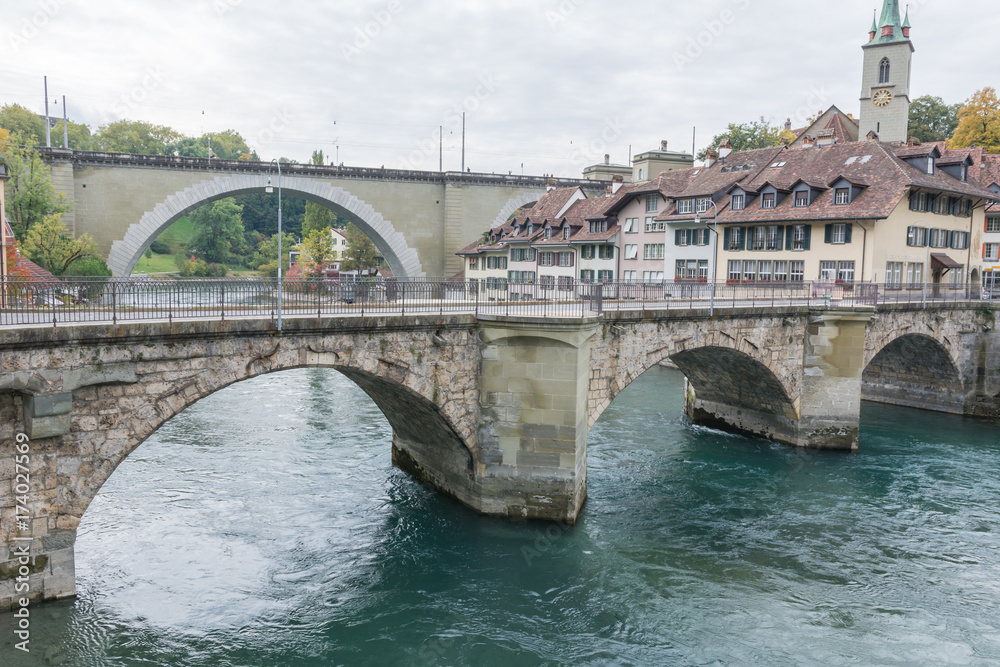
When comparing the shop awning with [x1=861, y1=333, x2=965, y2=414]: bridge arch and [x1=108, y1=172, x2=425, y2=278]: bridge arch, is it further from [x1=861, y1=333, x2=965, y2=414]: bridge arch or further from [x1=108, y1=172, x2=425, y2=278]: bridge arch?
[x1=108, y1=172, x2=425, y2=278]: bridge arch

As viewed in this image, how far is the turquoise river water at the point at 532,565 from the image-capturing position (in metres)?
15.0

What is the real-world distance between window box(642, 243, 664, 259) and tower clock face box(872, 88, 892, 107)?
22.6 meters

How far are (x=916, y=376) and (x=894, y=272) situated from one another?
595 cm

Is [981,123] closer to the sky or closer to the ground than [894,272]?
closer to the sky

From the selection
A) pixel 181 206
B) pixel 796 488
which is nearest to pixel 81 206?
pixel 181 206

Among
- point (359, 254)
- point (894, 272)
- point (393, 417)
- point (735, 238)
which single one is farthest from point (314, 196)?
point (894, 272)

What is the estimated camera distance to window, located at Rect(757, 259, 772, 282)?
128 feet

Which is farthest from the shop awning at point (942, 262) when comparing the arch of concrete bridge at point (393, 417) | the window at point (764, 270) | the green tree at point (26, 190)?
the green tree at point (26, 190)

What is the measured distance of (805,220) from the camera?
36469mm

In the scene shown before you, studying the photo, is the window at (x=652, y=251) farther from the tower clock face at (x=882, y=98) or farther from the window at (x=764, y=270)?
the tower clock face at (x=882, y=98)

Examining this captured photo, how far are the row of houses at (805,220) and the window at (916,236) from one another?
59 millimetres

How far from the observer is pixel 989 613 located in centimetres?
1694

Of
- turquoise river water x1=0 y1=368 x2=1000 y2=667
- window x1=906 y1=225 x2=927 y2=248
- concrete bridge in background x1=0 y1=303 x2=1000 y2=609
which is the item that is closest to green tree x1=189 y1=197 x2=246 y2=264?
turquoise river water x1=0 y1=368 x2=1000 y2=667

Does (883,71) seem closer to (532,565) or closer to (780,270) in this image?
(780,270)
